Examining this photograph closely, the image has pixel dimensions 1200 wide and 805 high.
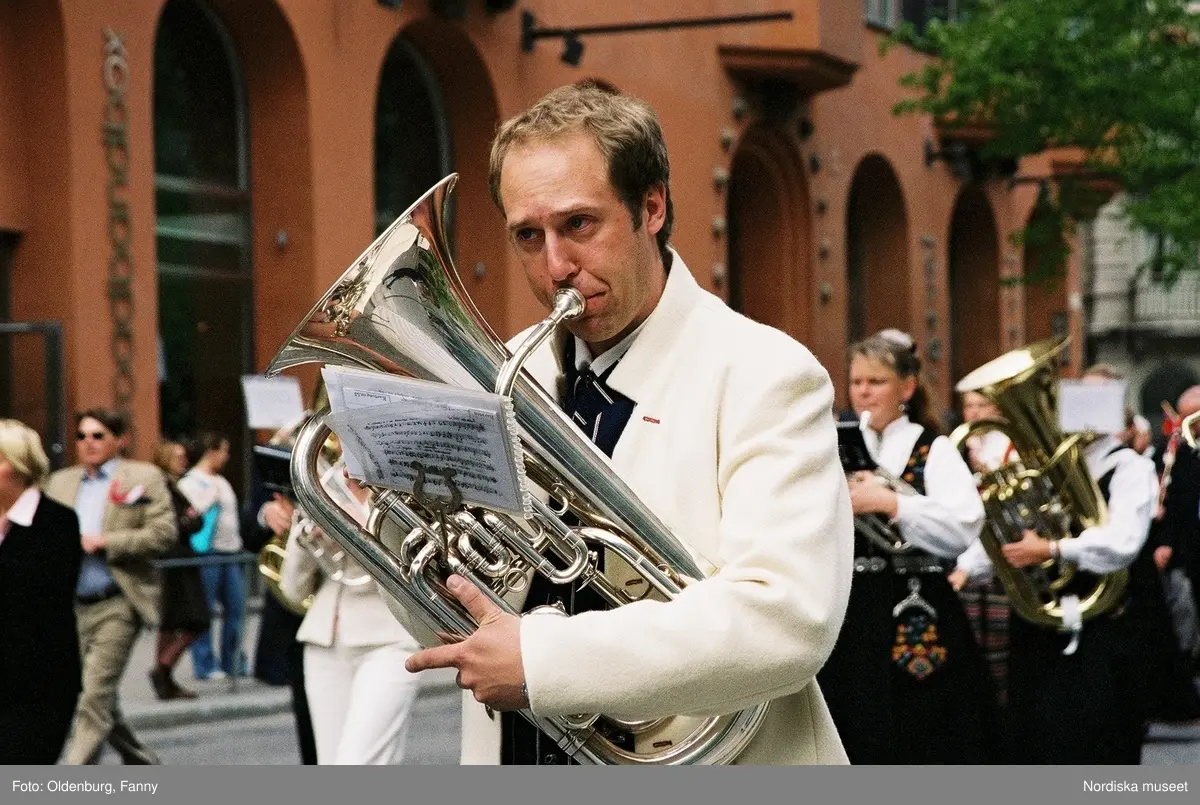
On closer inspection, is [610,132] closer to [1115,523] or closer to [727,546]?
[727,546]

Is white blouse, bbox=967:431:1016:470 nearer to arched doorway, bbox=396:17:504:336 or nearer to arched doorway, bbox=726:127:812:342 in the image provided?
arched doorway, bbox=396:17:504:336

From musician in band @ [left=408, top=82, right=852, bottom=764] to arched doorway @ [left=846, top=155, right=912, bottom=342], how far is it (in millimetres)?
25748

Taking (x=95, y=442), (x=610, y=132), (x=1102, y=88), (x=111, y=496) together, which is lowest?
(x=111, y=496)

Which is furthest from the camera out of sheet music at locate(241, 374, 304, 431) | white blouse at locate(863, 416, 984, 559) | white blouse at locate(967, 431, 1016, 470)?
sheet music at locate(241, 374, 304, 431)

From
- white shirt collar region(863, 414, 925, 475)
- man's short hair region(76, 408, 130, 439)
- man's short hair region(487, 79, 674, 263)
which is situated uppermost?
man's short hair region(487, 79, 674, 263)

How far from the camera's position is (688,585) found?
9.57ft

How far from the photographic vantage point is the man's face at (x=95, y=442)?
10492mm

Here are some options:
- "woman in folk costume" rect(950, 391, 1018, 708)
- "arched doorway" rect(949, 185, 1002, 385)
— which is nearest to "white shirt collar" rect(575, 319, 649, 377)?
"woman in folk costume" rect(950, 391, 1018, 708)

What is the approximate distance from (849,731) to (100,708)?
4385 millimetres

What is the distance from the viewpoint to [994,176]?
104 ft

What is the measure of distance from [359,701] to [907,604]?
199 cm

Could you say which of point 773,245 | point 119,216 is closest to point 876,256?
point 773,245

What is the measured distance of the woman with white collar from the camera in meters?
7.17

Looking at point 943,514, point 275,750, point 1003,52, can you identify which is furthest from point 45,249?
point 1003,52
